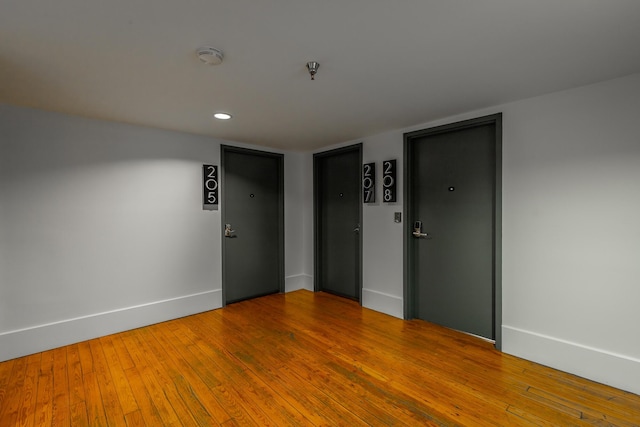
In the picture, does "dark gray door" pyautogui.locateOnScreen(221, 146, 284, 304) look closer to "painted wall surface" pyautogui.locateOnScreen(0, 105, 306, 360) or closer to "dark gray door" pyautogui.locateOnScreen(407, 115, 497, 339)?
"painted wall surface" pyautogui.locateOnScreen(0, 105, 306, 360)

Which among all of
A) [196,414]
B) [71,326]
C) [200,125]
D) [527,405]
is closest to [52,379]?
[71,326]

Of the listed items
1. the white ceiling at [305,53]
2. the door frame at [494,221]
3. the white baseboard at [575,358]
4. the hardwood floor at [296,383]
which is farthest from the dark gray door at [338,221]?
the white baseboard at [575,358]

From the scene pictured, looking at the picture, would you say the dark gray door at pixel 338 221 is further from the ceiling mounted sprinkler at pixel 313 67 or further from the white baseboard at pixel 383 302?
the ceiling mounted sprinkler at pixel 313 67

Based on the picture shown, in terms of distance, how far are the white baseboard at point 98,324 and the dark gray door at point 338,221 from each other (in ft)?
5.37

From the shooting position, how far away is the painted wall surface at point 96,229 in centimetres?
272

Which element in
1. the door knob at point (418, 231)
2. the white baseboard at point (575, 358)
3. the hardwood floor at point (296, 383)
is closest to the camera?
the hardwood floor at point (296, 383)

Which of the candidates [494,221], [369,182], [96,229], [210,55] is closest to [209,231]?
[96,229]

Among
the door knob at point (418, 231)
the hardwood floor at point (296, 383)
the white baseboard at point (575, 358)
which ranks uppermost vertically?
the door knob at point (418, 231)

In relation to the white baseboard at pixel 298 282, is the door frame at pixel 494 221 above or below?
above

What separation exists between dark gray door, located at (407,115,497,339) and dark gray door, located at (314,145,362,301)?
85cm

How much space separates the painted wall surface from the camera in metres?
2.72

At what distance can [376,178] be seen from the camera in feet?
12.7

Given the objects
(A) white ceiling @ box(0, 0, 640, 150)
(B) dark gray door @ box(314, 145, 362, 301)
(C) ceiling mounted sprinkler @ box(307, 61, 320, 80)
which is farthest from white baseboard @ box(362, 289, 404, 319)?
(C) ceiling mounted sprinkler @ box(307, 61, 320, 80)

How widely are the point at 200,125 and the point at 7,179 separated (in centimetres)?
172
